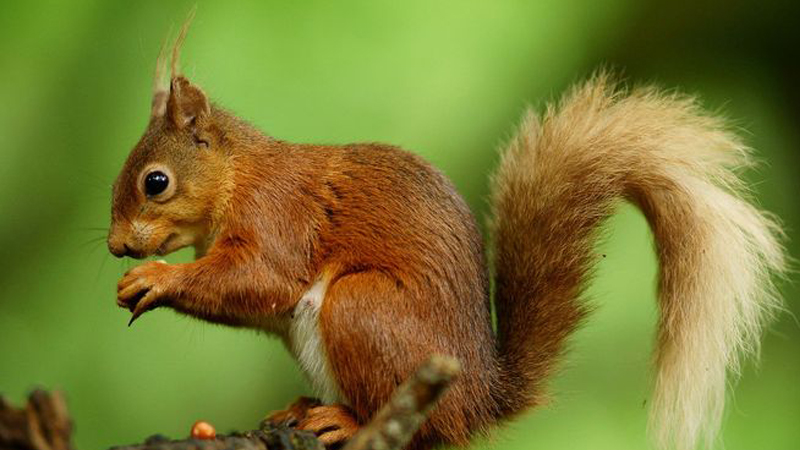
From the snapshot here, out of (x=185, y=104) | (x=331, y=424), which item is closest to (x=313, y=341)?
(x=331, y=424)

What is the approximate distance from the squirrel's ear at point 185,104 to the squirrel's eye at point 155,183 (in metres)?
0.11

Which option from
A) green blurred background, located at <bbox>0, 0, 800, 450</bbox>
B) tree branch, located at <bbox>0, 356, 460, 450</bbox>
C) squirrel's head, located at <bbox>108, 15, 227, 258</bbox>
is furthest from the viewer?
green blurred background, located at <bbox>0, 0, 800, 450</bbox>

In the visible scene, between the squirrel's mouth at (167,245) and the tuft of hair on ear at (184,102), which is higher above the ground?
the tuft of hair on ear at (184,102)

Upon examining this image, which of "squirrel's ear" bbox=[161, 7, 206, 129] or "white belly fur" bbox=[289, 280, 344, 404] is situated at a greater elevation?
"squirrel's ear" bbox=[161, 7, 206, 129]

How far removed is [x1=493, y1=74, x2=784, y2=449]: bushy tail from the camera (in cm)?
171

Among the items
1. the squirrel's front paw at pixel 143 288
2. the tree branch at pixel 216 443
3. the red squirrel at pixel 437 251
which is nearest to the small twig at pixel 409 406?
the tree branch at pixel 216 443

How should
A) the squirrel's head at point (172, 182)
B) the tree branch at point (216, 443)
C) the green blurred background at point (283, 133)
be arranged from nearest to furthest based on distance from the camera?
the tree branch at point (216, 443) < the squirrel's head at point (172, 182) < the green blurred background at point (283, 133)

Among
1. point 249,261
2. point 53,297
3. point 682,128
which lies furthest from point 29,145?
point 682,128

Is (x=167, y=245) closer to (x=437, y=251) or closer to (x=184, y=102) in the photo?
(x=184, y=102)

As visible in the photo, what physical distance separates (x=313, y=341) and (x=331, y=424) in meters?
0.14

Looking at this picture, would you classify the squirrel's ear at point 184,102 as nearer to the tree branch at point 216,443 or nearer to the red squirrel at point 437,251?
the red squirrel at point 437,251

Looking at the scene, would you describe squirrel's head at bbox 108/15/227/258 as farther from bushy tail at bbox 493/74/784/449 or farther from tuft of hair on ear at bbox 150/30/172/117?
bushy tail at bbox 493/74/784/449

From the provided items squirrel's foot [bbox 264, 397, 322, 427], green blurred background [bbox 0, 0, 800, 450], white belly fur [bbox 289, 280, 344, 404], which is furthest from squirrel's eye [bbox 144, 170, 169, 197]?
green blurred background [bbox 0, 0, 800, 450]

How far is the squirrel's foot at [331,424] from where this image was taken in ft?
5.11
